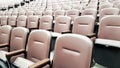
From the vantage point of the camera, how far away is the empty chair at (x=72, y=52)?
0.80 m

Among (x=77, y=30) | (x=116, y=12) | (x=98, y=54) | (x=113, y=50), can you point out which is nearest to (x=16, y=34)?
(x=77, y=30)

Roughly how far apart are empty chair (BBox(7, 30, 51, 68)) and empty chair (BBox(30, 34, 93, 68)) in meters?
0.14

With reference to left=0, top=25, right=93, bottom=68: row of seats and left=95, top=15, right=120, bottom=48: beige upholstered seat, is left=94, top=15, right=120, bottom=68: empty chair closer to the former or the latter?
left=95, top=15, right=120, bottom=48: beige upholstered seat

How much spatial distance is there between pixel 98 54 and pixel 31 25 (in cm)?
133

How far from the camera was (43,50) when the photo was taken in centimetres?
108

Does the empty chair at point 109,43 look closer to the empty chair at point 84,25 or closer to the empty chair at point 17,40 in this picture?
the empty chair at point 84,25

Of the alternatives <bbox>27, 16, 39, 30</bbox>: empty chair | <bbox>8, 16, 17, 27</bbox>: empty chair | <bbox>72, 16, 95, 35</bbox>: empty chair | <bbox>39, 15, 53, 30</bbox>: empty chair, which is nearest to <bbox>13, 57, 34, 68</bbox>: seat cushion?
<bbox>72, 16, 95, 35</bbox>: empty chair

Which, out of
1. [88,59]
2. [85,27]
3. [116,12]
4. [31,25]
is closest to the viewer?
[88,59]

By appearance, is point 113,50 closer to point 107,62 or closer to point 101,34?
point 107,62

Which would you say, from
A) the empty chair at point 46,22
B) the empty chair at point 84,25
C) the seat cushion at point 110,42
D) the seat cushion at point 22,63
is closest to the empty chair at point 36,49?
the seat cushion at point 22,63

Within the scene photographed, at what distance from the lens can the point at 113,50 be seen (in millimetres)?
1117

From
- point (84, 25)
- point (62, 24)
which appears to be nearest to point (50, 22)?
point (62, 24)

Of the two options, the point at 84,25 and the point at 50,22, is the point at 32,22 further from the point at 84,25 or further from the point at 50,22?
the point at 84,25

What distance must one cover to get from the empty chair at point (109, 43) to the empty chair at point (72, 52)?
356mm
